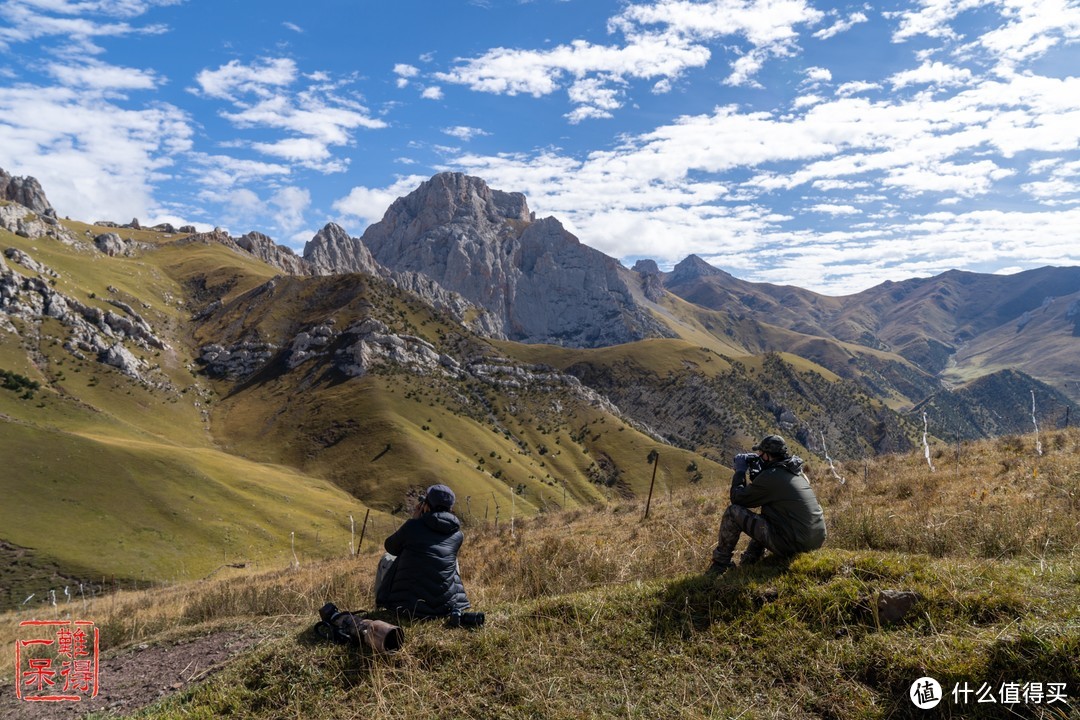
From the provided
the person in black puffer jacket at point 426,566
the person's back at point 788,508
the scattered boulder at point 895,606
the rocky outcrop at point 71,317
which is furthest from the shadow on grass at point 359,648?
the rocky outcrop at point 71,317

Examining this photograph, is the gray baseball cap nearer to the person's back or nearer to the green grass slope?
the person's back

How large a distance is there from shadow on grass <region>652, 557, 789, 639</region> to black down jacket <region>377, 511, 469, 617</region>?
2.96 metres

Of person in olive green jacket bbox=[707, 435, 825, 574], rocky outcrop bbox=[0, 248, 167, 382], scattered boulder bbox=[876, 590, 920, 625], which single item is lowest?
scattered boulder bbox=[876, 590, 920, 625]

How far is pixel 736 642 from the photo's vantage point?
6371 millimetres

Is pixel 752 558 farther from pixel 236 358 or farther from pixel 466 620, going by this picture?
pixel 236 358

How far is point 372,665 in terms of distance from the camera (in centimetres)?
671

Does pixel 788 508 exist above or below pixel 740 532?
above

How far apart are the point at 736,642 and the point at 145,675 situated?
30.5 feet

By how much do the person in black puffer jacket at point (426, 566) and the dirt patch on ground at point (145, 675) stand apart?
277 centimetres

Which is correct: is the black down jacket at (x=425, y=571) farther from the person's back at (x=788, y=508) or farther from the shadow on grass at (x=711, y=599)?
the person's back at (x=788, y=508)

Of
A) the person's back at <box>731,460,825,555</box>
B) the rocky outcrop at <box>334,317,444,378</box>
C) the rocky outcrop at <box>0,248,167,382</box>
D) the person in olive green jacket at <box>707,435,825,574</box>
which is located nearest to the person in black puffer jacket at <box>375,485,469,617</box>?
the person in olive green jacket at <box>707,435,825,574</box>

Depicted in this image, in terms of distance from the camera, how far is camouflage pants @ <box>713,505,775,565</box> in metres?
7.87

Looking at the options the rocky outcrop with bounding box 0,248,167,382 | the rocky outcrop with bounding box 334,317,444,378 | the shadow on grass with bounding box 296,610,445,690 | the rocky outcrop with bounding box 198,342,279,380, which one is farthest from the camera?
the rocky outcrop with bounding box 198,342,279,380

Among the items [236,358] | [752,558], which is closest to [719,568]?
[752,558]
